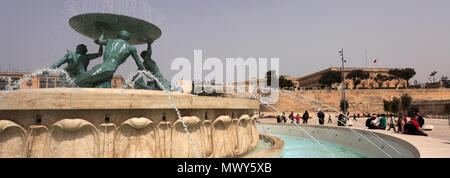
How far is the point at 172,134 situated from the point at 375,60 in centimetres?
6291

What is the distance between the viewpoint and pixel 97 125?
10.5ft

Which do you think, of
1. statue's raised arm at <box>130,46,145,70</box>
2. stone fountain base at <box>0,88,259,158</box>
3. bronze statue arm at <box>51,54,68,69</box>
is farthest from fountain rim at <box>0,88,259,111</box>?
bronze statue arm at <box>51,54,68,69</box>

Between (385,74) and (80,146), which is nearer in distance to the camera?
(80,146)

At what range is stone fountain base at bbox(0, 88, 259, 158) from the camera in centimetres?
296

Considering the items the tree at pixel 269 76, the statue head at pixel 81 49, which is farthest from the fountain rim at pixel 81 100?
the tree at pixel 269 76

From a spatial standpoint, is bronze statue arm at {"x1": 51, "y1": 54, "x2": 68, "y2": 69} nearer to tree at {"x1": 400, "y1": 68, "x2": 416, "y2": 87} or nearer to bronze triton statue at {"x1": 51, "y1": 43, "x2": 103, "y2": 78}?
bronze triton statue at {"x1": 51, "y1": 43, "x2": 103, "y2": 78}

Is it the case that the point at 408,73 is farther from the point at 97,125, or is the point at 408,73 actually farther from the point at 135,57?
the point at 97,125

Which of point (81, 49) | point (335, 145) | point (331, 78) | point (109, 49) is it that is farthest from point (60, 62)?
point (331, 78)

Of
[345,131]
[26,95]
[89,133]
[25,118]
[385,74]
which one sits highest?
[385,74]

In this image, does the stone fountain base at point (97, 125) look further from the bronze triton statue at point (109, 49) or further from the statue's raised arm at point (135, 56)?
the statue's raised arm at point (135, 56)
